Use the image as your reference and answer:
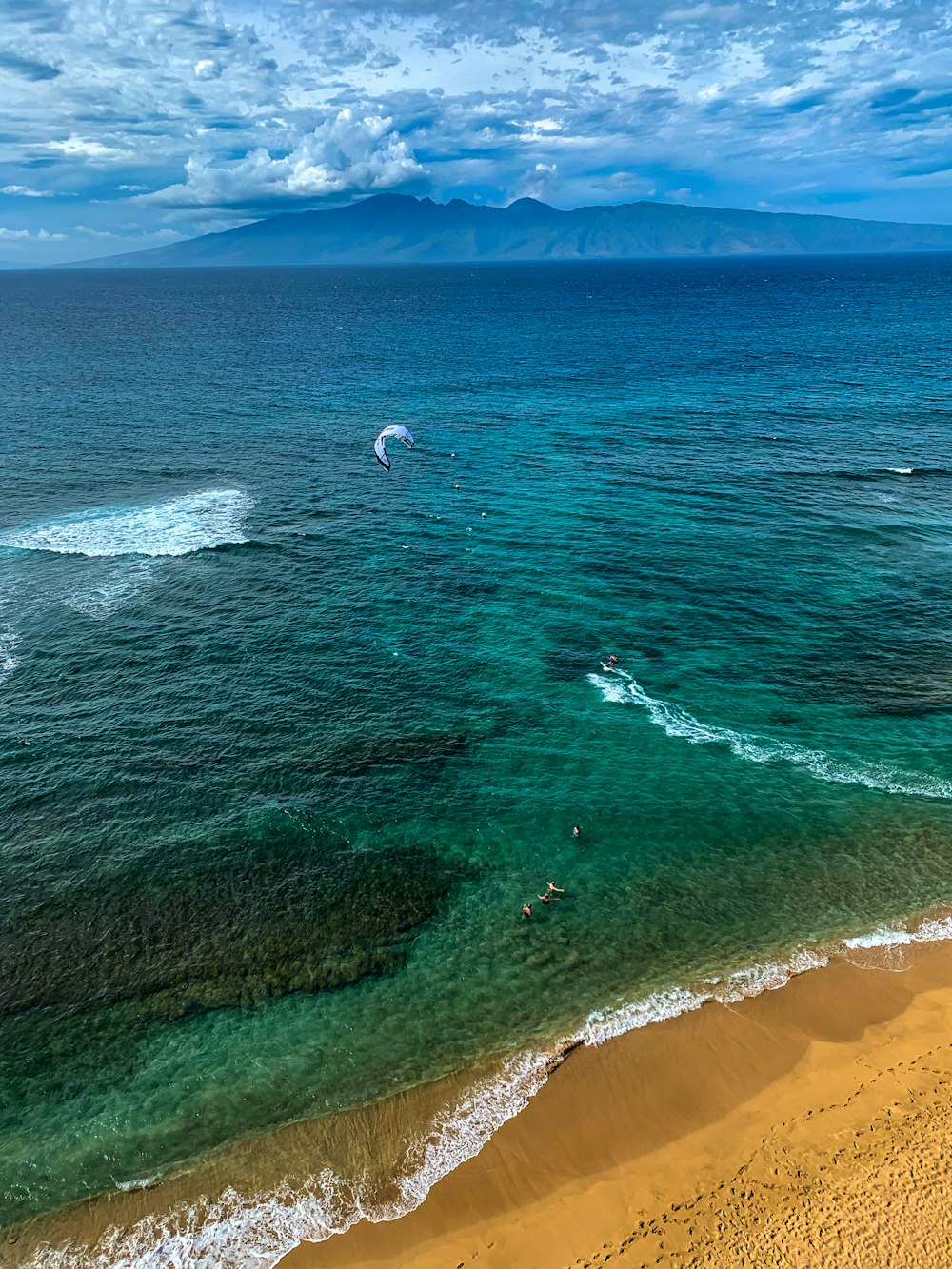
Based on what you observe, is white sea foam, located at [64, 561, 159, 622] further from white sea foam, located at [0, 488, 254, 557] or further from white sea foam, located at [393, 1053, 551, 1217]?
white sea foam, located at [393, 1053, 551, 1217]

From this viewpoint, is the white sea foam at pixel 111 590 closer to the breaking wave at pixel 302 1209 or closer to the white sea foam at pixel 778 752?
the white sea foam at pixel 778 752

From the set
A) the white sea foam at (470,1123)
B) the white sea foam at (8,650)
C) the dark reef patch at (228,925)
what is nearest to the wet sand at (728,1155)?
the white sea foam at (470,1123)

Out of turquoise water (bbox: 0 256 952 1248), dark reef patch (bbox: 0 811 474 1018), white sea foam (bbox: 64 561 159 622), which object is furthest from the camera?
white sea foam (bbox: 64 561 159 622)

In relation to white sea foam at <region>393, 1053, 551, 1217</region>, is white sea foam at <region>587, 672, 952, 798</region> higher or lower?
Answer: higher

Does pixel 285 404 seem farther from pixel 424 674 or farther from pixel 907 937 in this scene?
pixel 907 937

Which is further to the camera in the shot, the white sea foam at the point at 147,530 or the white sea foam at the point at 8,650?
the white sea foam at the point at 147,530

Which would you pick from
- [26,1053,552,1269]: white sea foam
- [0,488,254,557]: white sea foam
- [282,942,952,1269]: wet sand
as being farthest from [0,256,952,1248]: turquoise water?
[282,942,952,1269]: wet sand

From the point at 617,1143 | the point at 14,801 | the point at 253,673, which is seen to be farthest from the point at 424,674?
the point at 617,1143
